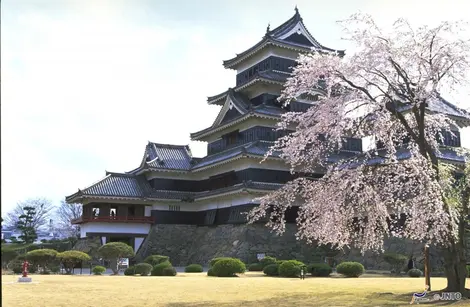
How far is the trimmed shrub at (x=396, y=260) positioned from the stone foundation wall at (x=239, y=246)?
1.53m

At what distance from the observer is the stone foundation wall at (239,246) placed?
103 feet

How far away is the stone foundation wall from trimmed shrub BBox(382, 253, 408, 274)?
153cm

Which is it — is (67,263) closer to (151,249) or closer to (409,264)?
(151,249)

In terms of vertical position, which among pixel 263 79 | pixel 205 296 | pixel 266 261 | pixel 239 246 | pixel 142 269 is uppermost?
pixel 263 79

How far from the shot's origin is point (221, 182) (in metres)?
39.9

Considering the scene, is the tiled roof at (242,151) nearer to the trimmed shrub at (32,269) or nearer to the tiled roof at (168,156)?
the tiled roof at (168,156)

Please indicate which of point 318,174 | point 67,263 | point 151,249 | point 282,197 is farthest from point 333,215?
point 151,249

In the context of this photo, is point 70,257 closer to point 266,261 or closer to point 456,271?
point 266,261

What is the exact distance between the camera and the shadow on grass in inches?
523

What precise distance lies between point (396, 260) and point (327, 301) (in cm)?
1538

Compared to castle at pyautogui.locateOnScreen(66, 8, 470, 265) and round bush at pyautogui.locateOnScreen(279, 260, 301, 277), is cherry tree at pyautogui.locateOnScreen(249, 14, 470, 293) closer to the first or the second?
round bush at pyautogui.locateOnScreen(279, 260, 301, 277)

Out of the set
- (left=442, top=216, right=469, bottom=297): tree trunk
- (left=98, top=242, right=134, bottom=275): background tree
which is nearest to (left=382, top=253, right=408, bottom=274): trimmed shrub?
(left=442, top=216, right=469, bottom=297): tree trunk

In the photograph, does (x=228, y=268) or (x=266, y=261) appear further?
(x=266, y=261)

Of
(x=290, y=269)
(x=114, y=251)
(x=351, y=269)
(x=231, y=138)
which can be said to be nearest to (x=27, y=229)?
(x=231, y=138)
